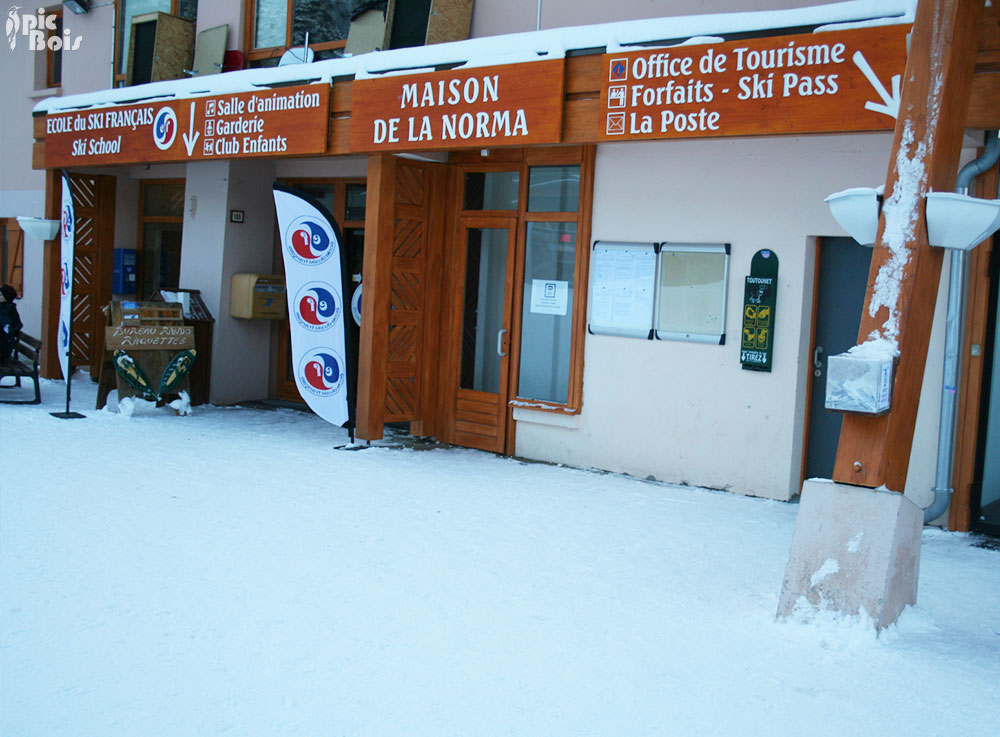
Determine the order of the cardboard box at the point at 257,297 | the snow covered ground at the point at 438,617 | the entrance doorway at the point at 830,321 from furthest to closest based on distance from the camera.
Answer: the cardboard box at the point at 257,297, the entrance doorway at the point at 830,321, the snow covered ground at the point at 438,617

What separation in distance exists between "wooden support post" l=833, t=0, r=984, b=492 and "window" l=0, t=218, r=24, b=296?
1263 cm

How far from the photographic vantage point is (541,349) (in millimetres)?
8500

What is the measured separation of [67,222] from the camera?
9.87 metres

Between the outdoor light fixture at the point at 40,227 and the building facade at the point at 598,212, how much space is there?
1393 millimetres

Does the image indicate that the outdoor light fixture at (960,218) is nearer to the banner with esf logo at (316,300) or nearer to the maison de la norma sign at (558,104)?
the maison de la norma sign at (558,104)

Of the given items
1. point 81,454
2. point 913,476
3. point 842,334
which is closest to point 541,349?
point 842,334

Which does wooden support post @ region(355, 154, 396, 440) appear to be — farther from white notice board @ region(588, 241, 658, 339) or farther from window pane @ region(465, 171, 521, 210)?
white notice board @ region(588, 241, 658, 339)

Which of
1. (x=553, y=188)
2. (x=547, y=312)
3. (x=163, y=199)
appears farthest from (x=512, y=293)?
(x=163, y=199)

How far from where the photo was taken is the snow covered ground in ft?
11.6

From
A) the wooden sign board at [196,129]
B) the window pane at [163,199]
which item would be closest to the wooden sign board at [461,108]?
the wooden sign board at [196,129]

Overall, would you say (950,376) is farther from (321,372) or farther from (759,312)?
(321,372)

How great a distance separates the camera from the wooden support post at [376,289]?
8477 millimetres

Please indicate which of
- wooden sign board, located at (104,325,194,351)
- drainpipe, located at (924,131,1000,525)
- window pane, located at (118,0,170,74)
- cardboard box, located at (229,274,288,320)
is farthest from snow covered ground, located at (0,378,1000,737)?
window pane, located at (118,0,170,74)

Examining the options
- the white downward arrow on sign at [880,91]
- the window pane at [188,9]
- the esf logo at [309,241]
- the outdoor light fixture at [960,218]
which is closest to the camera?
the outdoor light fixture at [960,218]
